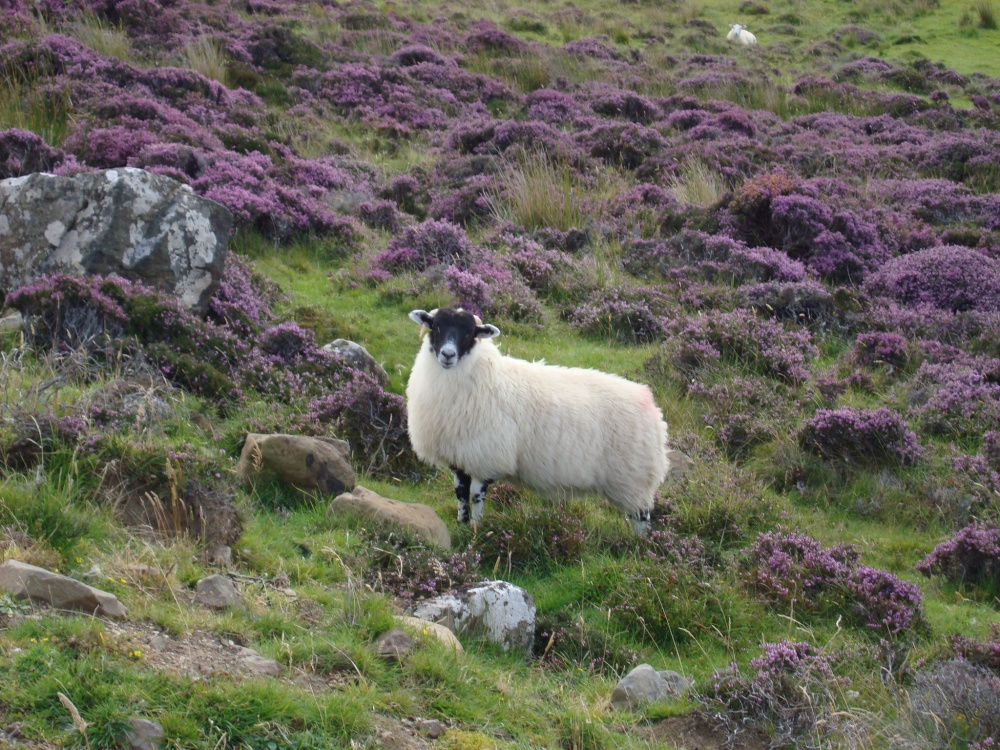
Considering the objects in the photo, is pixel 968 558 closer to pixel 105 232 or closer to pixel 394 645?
pixel 394 645

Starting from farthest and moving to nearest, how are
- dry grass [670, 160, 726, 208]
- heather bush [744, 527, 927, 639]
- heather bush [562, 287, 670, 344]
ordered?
dry grass [670, 160, 726, 208] < heather bush [562, 287, 670, 344] < heather bush [744, 527, 927, 639]

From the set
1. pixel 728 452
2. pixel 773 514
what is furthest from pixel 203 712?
pixel 728 452

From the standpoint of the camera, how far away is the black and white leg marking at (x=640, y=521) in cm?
765

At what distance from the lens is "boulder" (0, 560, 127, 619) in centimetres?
435

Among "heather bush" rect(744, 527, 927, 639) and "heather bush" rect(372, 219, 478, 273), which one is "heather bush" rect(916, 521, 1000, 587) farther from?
"heather bush" rect(372, 219, 478, 273)

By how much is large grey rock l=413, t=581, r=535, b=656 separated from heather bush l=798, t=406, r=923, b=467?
4353 mm

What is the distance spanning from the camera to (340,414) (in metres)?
8.27

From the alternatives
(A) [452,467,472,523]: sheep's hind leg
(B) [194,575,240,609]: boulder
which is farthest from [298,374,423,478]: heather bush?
(B) [194,575,240,609]: boulder

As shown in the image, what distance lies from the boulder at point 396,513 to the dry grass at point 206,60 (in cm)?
1371

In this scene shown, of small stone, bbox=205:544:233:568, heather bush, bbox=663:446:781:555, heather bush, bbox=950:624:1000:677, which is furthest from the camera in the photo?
heather bush, bbox=663:446:781:555

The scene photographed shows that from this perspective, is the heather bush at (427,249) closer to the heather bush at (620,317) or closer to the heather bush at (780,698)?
the heather bush at (620,317)

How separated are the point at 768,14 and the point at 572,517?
34316 mm

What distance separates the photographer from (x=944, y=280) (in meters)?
12.7

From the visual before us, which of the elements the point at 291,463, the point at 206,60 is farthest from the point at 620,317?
the point at 206,60
